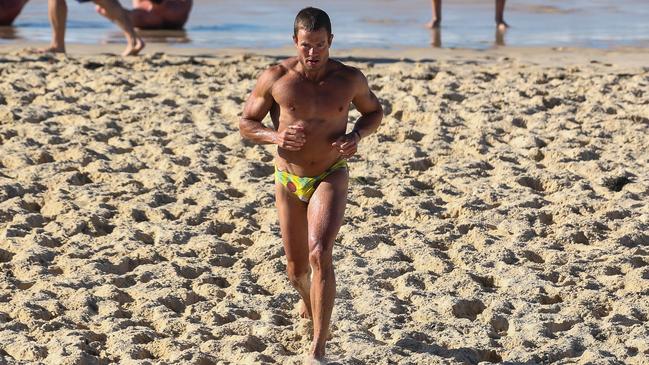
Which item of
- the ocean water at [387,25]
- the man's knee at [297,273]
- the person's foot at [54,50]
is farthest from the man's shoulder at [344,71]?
the ocean water at [387,25]

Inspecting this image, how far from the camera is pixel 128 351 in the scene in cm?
475

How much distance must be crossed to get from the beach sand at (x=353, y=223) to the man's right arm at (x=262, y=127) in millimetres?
753

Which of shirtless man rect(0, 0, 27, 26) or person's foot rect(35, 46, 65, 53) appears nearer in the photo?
person's foot rect(35, 46, 65, 53)

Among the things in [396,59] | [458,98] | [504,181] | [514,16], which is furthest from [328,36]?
[514,16]

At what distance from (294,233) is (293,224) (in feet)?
0.12

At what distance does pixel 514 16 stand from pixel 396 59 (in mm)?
4011

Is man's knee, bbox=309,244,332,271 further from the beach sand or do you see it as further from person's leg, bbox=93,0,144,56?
person's leg, bbox=93,0,144,56

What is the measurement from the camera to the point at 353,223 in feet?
20.9

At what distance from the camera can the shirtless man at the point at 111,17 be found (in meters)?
10.4

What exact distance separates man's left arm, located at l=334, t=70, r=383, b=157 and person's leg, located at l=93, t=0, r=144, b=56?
5717mm

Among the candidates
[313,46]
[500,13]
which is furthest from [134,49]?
[313,46]

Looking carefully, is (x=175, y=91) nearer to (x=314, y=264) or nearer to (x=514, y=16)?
(x=314, y=264)

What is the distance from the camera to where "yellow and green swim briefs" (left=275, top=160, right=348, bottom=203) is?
15.6 ft

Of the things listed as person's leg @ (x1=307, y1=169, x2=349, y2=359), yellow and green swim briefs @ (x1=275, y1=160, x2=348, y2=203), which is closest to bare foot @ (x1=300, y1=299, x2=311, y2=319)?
person's leg @ (x1=307, y1=169, x2=349, y2=359)
